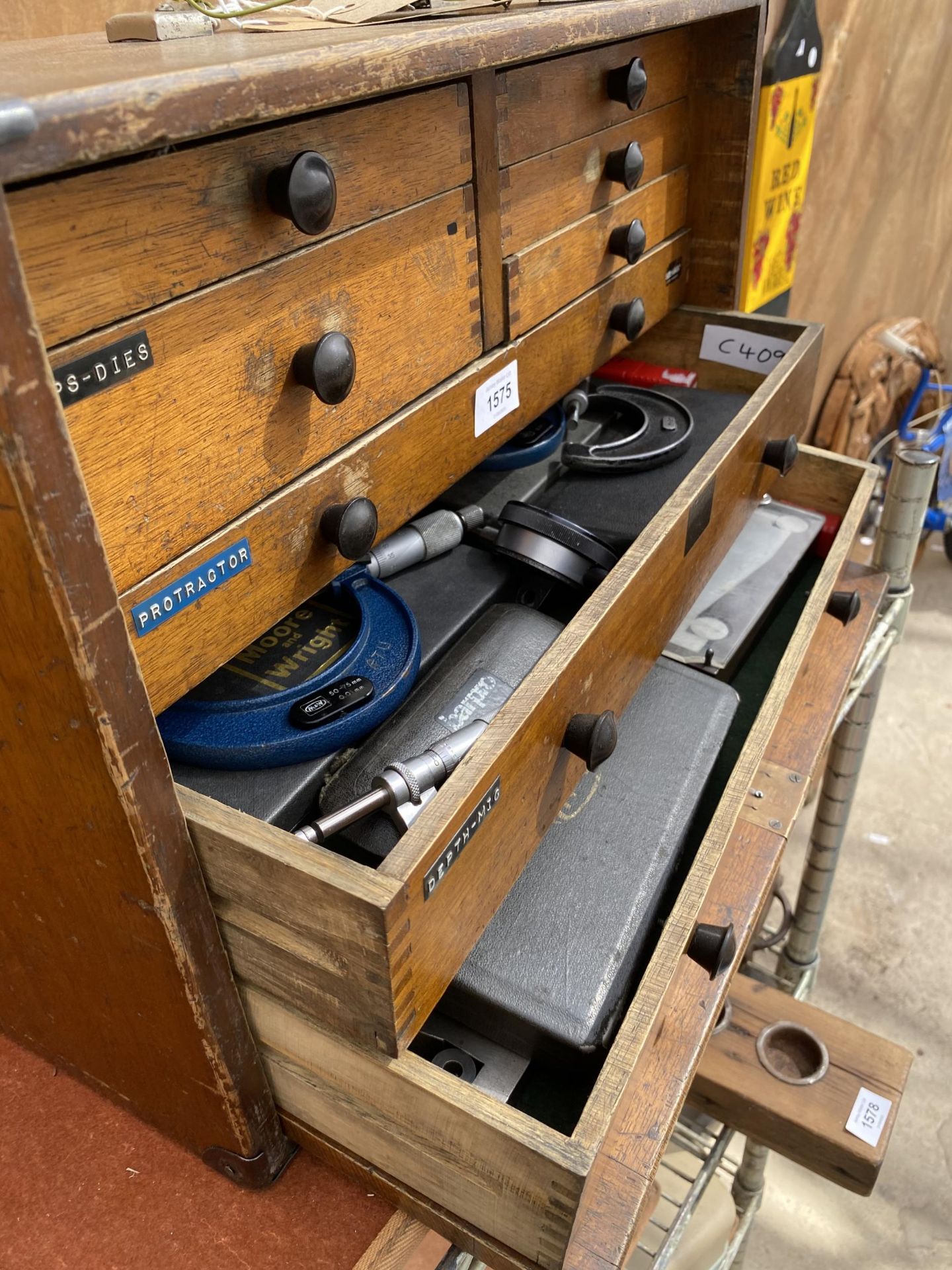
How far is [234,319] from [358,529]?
0.16 m

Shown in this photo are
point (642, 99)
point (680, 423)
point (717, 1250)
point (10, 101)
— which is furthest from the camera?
point (717, 1250)

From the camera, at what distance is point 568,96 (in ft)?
2.51

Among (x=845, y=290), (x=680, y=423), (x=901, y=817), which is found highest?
(x=680, y=423)

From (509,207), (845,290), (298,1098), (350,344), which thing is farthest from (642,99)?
(845,290)

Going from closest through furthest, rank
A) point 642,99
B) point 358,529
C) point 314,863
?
point 314,863 < point 358,529 < point 642,99

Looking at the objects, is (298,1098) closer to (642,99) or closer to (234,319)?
(234,319)

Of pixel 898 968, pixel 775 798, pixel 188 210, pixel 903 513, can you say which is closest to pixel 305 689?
pixel 188 210

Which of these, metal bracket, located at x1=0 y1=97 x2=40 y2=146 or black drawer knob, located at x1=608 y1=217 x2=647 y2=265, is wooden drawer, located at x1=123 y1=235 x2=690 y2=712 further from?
metal bracket, located at x1=0 y1=97 x2=40 y2=146

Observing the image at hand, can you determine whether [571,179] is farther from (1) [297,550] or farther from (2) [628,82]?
(1) [297,550]

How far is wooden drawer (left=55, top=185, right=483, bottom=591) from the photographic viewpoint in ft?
1.51

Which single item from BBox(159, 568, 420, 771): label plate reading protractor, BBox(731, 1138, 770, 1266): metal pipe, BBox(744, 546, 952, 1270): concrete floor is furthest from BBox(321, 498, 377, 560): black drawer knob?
BBox(744, 546, 952, 1270): concrete floor

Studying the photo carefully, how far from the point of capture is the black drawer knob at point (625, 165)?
0.84 metres

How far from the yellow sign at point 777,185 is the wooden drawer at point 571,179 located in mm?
617

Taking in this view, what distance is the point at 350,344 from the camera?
0.57 meters
